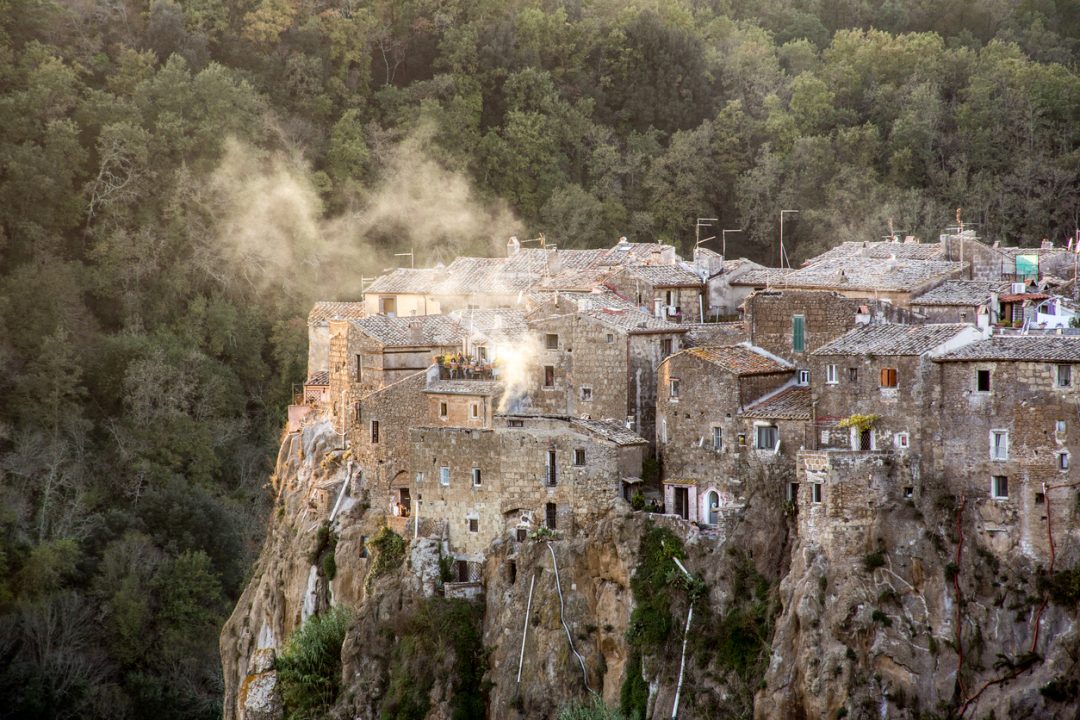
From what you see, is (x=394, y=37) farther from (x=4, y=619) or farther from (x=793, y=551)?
(x=793, y=551)

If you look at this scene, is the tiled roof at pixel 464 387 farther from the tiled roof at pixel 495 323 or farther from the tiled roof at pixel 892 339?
the tiled roof at pixel 892 339

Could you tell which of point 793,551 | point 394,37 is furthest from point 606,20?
point 793,551

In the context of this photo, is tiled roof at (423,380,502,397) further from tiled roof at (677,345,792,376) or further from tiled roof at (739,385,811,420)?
tiled roof at (739,385,811,420)

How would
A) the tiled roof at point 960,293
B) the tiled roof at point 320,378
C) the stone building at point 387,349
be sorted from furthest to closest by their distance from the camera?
the tiled roof at point 320,378, the stone building at point 387,349, the tiled roof at point 960,293

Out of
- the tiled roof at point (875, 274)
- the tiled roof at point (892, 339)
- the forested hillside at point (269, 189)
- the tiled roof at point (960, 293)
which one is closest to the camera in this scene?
the tiled roof at point (892, 339)

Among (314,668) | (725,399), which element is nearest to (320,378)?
(314,668)

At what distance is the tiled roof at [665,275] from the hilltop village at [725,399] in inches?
2.5

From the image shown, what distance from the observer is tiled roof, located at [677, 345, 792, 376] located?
42.8 metres

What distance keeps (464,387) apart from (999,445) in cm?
1191

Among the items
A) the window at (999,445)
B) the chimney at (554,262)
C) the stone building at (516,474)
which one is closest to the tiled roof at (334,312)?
the chimney at (554,262)

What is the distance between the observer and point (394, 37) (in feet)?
270

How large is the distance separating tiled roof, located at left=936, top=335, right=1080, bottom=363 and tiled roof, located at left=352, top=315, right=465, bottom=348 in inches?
506

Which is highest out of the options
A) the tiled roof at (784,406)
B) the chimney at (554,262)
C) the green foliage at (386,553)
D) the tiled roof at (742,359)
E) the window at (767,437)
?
the chimney at (554,262)

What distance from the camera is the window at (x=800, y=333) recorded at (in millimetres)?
43531
